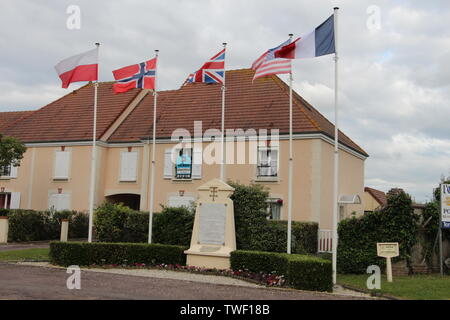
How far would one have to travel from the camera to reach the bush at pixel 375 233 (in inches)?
647

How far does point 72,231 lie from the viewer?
26656 millimetres

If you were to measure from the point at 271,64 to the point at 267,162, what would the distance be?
9.18 metres

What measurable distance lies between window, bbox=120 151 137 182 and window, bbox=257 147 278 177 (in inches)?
307

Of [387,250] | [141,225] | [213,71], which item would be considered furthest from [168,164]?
[387,250]

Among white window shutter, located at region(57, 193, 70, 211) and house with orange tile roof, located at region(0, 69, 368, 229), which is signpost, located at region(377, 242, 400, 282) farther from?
white window shutter, located at region(57, 193, 70, 211)

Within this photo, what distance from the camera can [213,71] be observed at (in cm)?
1842

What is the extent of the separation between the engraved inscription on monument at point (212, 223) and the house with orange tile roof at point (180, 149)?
8.09 metres

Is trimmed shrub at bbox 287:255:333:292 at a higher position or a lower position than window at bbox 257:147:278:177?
lower

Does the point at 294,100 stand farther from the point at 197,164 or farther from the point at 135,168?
the point at 135,168

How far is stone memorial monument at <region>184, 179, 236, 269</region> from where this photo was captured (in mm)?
16281

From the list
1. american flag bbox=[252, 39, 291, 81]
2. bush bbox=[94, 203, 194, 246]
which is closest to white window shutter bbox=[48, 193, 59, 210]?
bush bbox=[94, 203, 194, 246]

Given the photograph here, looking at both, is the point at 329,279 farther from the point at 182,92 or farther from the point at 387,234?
the point at 182,92
